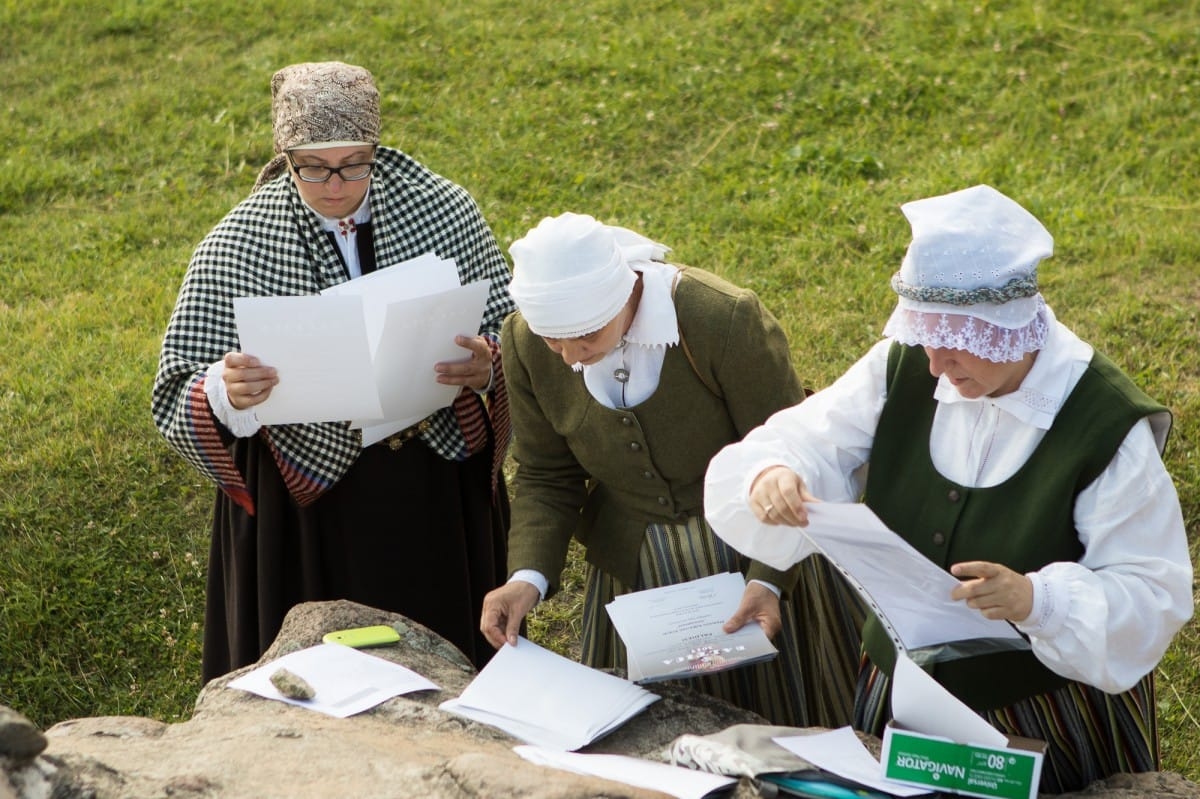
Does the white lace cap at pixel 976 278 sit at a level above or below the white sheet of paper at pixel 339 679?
above

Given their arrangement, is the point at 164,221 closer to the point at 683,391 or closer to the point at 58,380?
the point at 58,380

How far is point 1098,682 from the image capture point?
212 cm

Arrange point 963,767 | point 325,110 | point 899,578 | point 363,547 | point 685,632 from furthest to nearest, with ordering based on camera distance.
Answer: point 363,547, point 325,110, point 685,632, point 899,578, point 963,767

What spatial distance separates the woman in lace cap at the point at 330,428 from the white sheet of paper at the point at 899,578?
1252 millimetres

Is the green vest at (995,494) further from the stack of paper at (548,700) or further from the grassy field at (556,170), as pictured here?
the grassy field at (556,170)

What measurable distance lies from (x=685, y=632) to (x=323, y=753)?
81cm

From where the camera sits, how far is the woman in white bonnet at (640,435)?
265 cm

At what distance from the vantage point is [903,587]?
220 centimetres

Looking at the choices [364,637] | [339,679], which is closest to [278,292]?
[364,637]

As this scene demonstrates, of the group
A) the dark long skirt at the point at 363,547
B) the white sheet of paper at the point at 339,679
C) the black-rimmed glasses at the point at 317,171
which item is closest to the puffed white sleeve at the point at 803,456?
the white sheet of paper at the point at 339,679

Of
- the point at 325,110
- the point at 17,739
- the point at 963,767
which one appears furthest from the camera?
the point at 325,110

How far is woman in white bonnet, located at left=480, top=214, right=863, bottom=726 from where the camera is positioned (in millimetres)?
2652

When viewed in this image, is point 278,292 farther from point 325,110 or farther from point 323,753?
point 323,753

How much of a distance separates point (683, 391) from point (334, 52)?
602 centimetres
